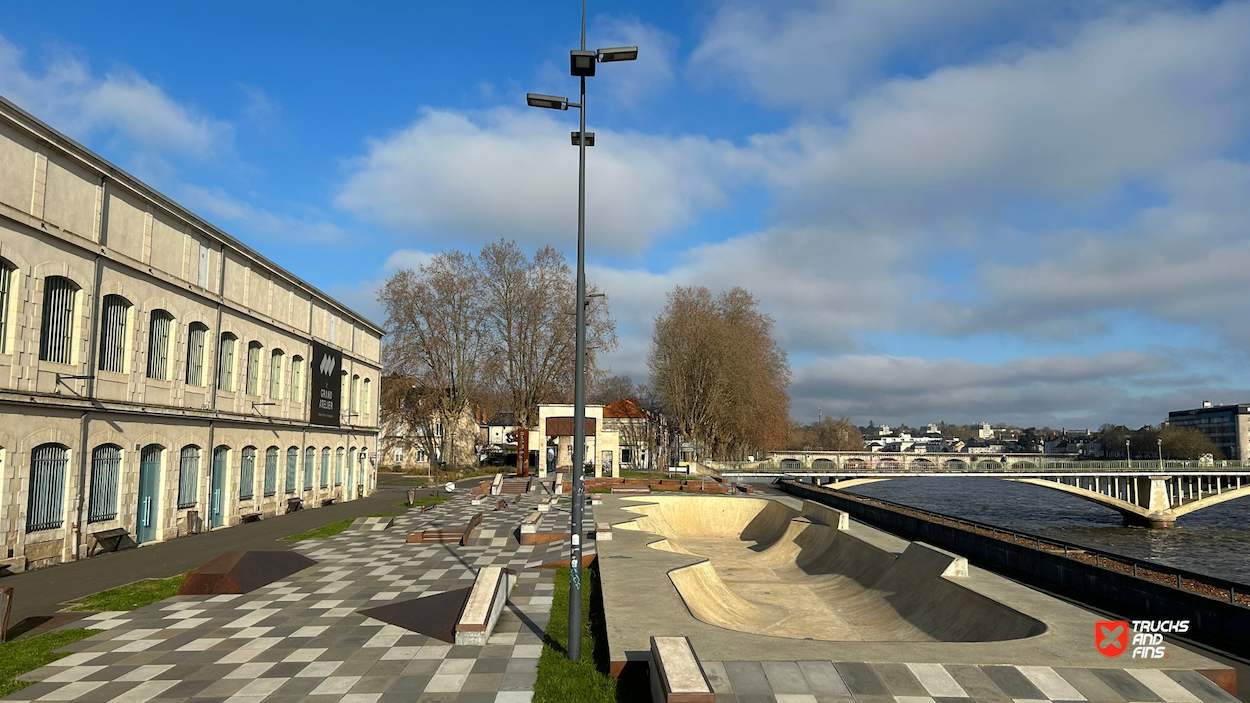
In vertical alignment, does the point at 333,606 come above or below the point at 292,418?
below

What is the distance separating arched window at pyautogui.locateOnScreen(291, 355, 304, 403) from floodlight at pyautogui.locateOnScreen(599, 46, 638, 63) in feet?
98.3

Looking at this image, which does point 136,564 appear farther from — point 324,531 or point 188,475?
point 324,531

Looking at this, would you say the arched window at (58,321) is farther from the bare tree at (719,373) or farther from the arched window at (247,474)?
the bare tree at (719,373)

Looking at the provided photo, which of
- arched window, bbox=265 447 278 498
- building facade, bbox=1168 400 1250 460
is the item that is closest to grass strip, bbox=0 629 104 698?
arched window, bbox=265 447 278 498

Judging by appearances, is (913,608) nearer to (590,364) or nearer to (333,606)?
(333,606)

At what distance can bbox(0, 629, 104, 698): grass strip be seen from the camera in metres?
9.55

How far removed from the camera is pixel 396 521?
97.7ft

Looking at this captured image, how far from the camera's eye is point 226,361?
Result: 2905cm

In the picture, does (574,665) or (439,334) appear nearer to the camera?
(574,665)

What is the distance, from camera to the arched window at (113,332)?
69.6ft

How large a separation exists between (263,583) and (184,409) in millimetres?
12139

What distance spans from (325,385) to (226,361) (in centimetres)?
1035

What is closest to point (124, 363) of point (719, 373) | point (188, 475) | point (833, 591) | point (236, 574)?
point (188, 475)

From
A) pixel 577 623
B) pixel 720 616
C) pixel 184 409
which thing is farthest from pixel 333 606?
pixel 184 409
